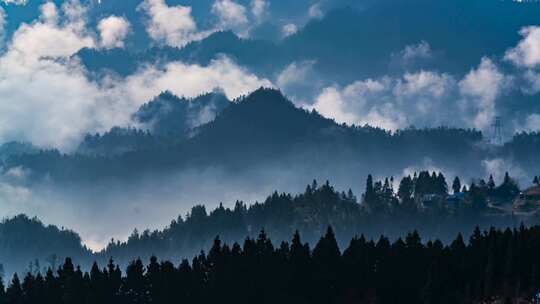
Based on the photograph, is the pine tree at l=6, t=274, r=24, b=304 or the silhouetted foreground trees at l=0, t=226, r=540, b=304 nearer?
the silhouetted foreground trees at l=0, t=226, r=540, b=304

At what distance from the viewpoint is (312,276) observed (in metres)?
174

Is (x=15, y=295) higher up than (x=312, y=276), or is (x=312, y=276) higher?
(x=312, y=276)

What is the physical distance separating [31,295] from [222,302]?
3143 cm

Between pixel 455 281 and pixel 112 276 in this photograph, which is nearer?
pixel 455 281

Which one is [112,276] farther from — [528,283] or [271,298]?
[528,283]

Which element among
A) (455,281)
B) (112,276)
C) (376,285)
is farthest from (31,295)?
(455,281)

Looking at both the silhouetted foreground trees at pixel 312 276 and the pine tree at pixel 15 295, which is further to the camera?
the pine tree at pixel 15 295

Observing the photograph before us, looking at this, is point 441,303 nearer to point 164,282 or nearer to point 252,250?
point 252,250

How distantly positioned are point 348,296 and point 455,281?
16508 mm

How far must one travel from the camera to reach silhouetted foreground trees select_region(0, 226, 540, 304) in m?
168

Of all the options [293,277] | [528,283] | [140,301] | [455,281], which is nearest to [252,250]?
[293,277]

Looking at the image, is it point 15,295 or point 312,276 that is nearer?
point 312,276

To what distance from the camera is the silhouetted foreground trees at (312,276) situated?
168125 millimetres

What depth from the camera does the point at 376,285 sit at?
172 meters
